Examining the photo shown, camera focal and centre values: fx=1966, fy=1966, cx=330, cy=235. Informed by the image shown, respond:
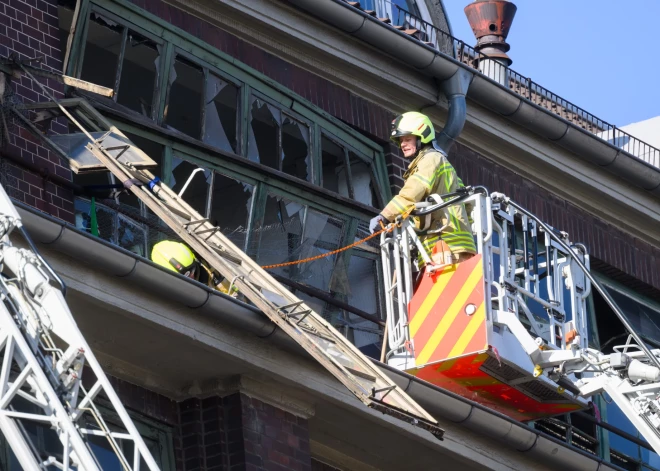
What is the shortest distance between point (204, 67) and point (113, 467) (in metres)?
3.70

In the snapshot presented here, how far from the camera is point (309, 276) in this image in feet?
49.2

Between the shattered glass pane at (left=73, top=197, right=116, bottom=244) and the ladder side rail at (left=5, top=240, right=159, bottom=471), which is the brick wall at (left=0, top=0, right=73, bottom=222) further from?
the ladder side rail at (left=5, top=240, right=159, bottom=471)

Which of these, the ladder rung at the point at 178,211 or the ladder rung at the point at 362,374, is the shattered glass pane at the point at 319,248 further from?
the ladder rung at the point at 362,374

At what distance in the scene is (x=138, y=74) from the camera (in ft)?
49.4

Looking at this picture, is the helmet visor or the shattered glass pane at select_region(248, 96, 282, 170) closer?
the helmet visor

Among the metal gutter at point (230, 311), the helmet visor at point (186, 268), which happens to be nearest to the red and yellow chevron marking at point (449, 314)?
the metal gutter at point (230, 311)

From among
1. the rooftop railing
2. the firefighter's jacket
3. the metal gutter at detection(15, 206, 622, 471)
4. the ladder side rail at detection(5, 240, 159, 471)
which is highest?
the rooftop railing

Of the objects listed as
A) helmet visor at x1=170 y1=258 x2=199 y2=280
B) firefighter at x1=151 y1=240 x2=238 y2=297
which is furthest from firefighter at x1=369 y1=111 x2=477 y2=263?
helmet visor at x1=170 y1=258 x2=199 y2=280

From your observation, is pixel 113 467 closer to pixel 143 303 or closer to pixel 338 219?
pixel 143 303

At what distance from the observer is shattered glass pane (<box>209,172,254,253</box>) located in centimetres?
1461

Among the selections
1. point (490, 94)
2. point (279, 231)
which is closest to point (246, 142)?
point (279, 231)

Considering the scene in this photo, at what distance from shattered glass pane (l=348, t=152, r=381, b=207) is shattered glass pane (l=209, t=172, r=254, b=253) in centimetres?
175

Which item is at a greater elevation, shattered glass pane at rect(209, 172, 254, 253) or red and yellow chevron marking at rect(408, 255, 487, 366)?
shattered glass pane at rect(209, 172, 254, 253)

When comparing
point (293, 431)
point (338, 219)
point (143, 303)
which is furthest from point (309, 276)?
point (143, 303)
